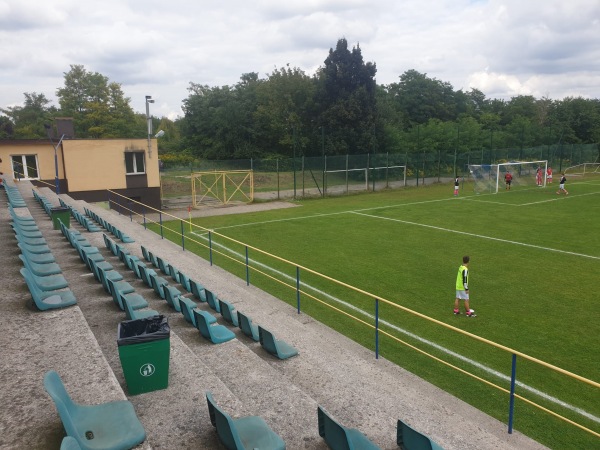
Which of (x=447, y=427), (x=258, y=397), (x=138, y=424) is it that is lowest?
(x=447, y=427)

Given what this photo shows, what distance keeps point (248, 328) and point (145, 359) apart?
382cm

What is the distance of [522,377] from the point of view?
8594mm

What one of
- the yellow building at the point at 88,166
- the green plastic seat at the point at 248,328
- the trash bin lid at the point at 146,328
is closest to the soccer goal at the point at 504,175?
the yellow building at the point at 88,166

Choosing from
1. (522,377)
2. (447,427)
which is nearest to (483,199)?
(522,377)

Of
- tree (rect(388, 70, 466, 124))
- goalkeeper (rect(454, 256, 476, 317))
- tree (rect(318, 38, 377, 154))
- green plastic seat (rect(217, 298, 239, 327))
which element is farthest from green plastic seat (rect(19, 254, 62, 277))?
tree (rect(388, 70, 466, 124))

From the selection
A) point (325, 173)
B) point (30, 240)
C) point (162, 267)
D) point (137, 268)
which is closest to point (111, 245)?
point (162, 267)

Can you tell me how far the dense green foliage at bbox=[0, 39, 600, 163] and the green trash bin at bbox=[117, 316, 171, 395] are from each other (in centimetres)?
3942

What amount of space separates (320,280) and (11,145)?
75.6 ft

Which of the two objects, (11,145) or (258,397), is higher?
(11,145)

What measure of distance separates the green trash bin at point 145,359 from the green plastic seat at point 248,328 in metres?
3.48

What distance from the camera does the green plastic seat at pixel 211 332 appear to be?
8148 mm

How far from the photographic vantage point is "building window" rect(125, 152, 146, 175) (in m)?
30.9

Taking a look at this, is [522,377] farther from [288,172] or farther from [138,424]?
[288,172]

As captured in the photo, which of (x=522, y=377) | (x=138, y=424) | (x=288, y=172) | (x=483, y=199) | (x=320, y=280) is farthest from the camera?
(x=288, y=172)
